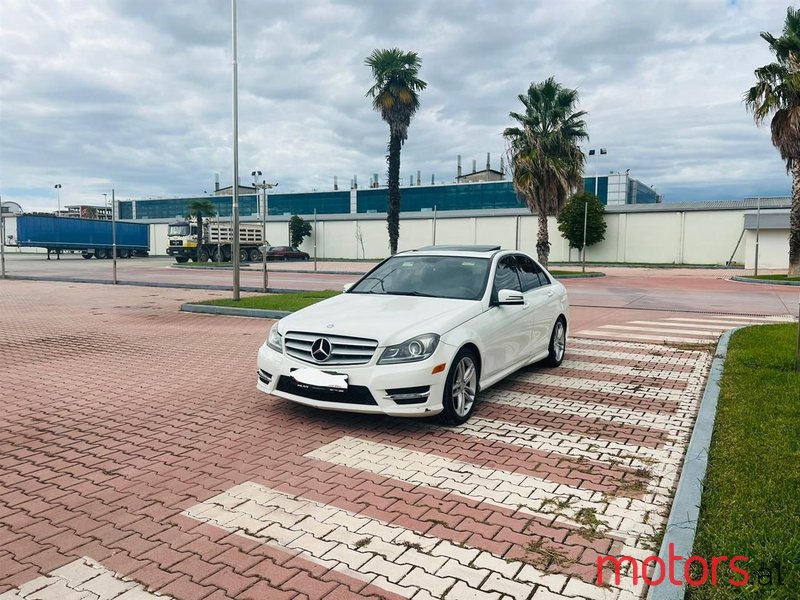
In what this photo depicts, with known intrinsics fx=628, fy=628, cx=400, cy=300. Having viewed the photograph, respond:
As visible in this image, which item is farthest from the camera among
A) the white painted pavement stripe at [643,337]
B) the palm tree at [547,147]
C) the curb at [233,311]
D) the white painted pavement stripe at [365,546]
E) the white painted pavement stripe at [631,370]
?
the palm tree at [547,147]

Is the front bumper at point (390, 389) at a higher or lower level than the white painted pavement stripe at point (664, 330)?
higher

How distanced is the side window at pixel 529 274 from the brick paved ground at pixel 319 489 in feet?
3.80

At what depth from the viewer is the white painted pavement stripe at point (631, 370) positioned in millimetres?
7922

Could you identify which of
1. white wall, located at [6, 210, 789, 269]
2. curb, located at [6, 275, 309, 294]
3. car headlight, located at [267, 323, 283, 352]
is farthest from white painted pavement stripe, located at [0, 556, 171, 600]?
white wall, located at [6, 210, 789, 269]

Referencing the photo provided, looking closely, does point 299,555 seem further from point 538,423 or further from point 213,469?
point 538,423

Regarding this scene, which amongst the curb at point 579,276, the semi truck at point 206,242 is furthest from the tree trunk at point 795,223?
the semi truck at point 206,242

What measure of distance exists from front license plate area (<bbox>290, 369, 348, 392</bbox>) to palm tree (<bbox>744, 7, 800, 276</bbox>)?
2623cm

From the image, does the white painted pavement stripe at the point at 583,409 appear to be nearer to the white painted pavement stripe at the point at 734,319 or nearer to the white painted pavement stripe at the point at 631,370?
the white painted pavement stripe at the point at 631,370

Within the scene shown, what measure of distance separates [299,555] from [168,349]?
7.28 metres

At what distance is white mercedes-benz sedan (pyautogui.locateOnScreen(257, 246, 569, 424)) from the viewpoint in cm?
525

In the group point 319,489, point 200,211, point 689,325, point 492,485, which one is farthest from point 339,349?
point 200,211

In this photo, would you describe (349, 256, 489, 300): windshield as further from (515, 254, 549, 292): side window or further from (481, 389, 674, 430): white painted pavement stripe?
(481, 389, 674, 430): white painted pavement stripe

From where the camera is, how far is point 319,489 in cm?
423

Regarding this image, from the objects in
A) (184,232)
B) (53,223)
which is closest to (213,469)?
(184,232)
